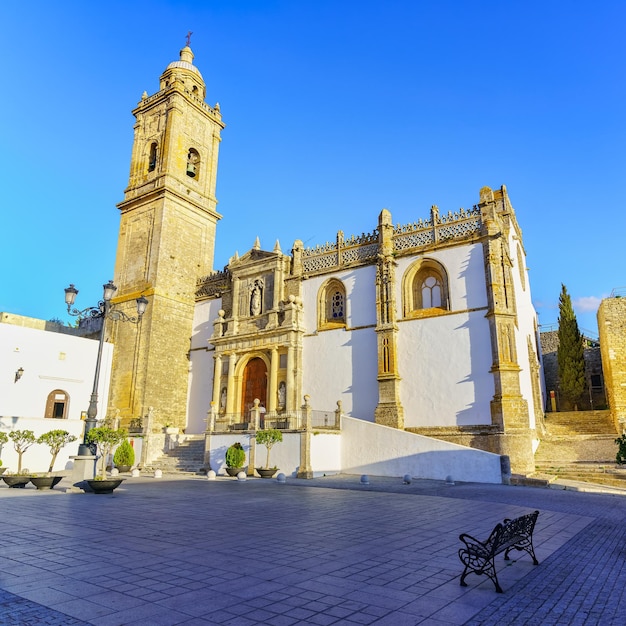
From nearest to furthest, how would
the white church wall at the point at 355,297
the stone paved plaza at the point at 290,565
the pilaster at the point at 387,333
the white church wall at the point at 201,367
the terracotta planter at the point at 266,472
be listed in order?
the stone paved plaza at the point at 290,565 → the terracotta planter at the point at 266,472 → the pilaster at the point at 387,333 → the white church wall at the point at 355,297 → the white church wall at the point at 201,367

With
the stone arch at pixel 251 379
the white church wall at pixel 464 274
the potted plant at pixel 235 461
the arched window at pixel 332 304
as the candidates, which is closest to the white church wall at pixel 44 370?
the stone arch at pixel 251 379

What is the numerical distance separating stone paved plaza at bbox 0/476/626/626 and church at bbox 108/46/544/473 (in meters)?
8.81

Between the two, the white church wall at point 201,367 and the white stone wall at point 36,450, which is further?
the white church wall at point 201,367

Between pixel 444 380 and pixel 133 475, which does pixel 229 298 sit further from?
pixel 444 380

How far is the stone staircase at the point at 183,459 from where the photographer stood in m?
21.1

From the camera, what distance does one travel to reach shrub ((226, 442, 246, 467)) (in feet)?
62.2

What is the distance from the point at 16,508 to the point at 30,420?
14.1m

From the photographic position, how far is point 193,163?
29.8 m

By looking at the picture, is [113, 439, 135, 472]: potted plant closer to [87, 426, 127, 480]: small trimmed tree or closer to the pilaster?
[87, 426, 127, 480]: small trimmed tree

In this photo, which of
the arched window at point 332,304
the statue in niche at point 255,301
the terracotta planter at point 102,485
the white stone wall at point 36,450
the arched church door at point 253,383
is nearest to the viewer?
the terracotta planter at point 102,485

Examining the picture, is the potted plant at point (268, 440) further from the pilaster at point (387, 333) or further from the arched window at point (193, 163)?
the arched window at point (193, 163)

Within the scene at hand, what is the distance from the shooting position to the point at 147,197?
27.6m

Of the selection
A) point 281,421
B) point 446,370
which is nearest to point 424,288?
point 446,370

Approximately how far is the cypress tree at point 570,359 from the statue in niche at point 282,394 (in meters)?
18.1
